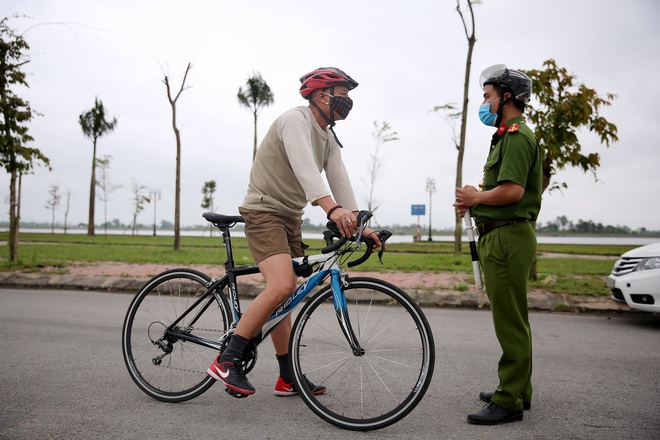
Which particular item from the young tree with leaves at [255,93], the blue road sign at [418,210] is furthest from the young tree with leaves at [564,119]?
the blue road sign at [418,210]

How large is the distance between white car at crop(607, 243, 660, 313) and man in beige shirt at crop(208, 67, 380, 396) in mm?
4447

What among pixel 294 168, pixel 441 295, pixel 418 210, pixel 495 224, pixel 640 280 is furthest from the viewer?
pixel 418 210

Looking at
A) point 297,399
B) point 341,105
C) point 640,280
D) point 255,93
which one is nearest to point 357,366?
point 297,399

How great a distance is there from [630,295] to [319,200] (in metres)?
4.93

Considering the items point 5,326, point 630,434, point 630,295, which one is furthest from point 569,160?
point 5,326

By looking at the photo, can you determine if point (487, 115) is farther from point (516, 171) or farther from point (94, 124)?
point (94, 124)

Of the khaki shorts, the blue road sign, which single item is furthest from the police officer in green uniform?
the blue road sign

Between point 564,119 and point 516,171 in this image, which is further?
point 564,119

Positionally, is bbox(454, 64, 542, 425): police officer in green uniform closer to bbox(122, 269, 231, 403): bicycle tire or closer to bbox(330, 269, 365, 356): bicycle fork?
bbox(330, 269, 365, 356): bicycle fork

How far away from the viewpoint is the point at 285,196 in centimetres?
321

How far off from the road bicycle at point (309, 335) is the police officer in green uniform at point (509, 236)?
0.56 m

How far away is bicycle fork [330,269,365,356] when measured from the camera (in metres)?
2.96

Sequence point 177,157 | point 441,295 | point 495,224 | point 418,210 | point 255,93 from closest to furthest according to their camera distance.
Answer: point 495,224, point 441,295, point 177,157, point 255,93, point 418,210

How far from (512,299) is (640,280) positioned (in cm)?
385
